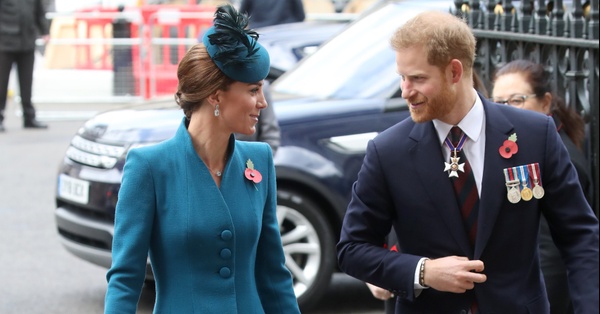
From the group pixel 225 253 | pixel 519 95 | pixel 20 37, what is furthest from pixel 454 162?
pixel 20 37

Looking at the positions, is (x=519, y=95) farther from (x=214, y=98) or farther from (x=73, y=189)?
(x=73, y=189)

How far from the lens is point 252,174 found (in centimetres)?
370

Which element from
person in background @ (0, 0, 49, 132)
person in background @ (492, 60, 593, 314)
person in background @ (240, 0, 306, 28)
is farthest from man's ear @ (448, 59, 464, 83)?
person in background @ (0, 0, 49, 132)

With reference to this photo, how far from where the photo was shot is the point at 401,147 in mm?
3668

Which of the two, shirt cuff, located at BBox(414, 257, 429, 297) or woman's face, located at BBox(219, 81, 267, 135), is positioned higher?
woman's face, located at BBox(219, 81, 267, 135)

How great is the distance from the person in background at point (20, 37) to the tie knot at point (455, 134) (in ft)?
41.7

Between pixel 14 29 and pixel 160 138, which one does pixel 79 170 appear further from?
pixel 14 29

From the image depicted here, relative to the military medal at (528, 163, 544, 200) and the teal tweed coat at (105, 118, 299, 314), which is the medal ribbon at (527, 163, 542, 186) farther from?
the teal tweed coat at (105, 118, 299, 314)

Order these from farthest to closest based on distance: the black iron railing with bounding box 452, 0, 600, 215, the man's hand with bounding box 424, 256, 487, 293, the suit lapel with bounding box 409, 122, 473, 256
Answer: the black iron railing with bounding box 452, 0, 600, 215
the suit lapel with bounding box 409, 122, 473, 256
the man's hand with bounding box 424, 256, 487, 293

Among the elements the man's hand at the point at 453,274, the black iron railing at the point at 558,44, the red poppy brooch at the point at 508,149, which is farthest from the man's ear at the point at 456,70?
the black iron railing at the point at 558,44

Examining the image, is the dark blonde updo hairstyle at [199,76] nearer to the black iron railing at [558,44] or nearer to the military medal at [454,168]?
the military medal at [454,168]

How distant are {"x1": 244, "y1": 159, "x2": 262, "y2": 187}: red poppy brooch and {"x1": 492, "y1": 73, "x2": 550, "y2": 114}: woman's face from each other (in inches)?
76.6

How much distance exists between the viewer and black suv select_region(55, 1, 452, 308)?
23.9ft

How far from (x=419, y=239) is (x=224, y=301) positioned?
1.91 ft
